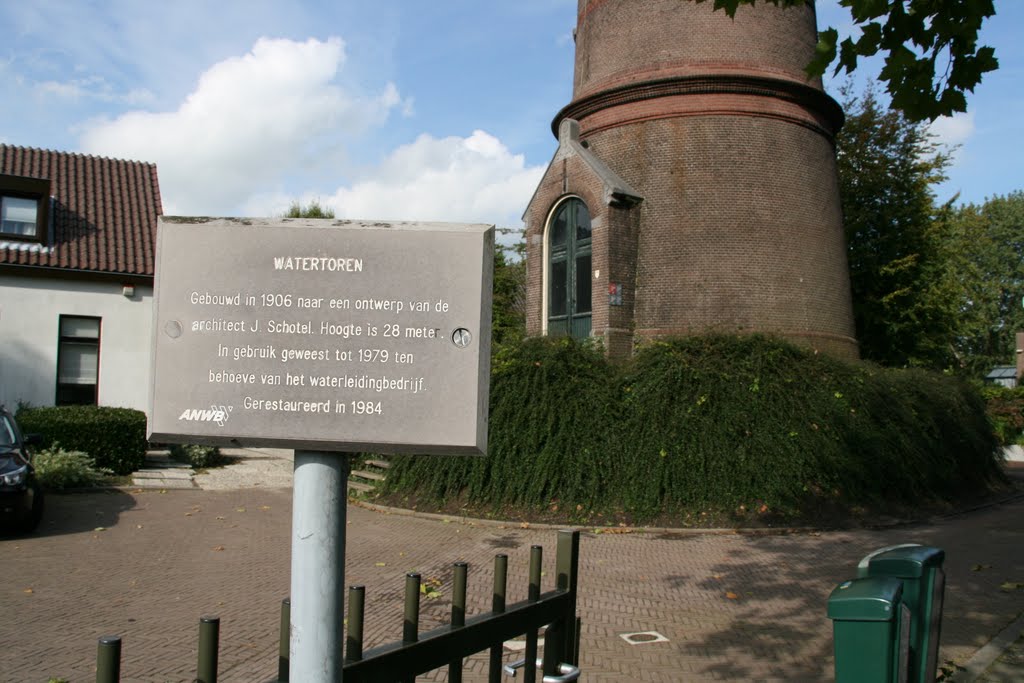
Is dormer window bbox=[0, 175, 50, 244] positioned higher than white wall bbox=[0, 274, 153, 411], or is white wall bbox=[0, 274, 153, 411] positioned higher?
dormer window bbox=[0, 175, 50, 244]

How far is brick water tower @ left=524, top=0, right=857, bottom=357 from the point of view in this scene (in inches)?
730

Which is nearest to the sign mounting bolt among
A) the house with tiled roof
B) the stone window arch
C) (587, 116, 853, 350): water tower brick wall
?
(587, 116, 853, 350): water tower brick wall

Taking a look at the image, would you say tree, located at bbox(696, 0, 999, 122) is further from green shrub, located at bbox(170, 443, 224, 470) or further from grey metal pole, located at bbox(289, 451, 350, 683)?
green shrub, located at bbox(170, 443, 224, 470)

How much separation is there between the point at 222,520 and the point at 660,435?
7.14m

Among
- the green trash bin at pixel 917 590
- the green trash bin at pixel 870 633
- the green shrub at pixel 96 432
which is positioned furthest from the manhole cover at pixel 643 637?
the green shrub at pixel 96 432

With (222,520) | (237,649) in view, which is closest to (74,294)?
(222,520)

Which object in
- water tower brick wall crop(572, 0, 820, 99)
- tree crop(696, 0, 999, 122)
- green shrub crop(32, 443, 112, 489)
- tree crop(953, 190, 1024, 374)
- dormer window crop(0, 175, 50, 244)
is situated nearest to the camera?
tree crop(696, 0, 999, 122)

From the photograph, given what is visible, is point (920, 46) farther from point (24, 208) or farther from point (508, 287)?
point (508, 287)

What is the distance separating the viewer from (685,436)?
1370 centimetres

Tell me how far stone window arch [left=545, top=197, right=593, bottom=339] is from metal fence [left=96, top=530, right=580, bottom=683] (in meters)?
15.6

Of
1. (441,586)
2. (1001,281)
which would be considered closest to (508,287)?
(441,586)

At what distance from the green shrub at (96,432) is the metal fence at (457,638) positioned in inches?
601

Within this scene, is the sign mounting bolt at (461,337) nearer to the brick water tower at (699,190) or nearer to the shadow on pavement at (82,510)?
the shadow on pavement at (82,510)

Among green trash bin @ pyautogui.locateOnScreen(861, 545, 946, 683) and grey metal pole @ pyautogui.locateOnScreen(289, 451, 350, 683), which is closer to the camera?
grey metal pole @ pyautogui.locateOnScreen(289, 451, 350, 683)
